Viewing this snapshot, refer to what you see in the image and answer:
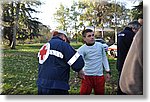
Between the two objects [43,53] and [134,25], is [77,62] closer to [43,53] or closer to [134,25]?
[43,53]

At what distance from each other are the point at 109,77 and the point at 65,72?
41cm

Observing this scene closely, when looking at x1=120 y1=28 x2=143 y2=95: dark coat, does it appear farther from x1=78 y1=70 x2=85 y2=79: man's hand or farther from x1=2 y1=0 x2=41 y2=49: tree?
x1=2 y1=0 x2=41 y2=49: tree

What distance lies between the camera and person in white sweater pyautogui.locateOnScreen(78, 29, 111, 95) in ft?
8.64

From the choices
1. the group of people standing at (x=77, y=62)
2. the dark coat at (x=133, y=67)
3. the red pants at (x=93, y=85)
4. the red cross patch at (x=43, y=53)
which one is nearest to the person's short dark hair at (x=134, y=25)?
the group of people standing at (x=77, y=62)

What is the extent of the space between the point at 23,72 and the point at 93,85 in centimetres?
62

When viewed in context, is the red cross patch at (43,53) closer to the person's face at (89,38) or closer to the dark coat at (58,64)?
the dark coat at (58,64)

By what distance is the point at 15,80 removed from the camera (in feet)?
8.66

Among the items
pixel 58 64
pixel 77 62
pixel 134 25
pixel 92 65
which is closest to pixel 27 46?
pixel 58 64

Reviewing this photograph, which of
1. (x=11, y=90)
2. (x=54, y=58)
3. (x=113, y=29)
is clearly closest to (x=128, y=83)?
(x=54, y=58)

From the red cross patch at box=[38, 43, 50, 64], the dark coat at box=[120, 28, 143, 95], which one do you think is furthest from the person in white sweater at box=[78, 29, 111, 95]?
the dark coat at box=[120, 28, 143, 95]

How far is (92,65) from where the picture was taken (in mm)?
2682

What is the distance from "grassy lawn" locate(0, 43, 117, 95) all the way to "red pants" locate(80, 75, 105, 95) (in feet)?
0.14

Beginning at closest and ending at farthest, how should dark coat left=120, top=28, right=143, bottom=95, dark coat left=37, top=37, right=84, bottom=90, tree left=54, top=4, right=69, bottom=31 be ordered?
dark coat left=120, top=28, right=143, bottom=95 → dark coat left=37, top=37, right=84, bottom=90 → tree left=54, top=4, right=69, bottom=31

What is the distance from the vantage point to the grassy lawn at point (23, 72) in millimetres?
2607
